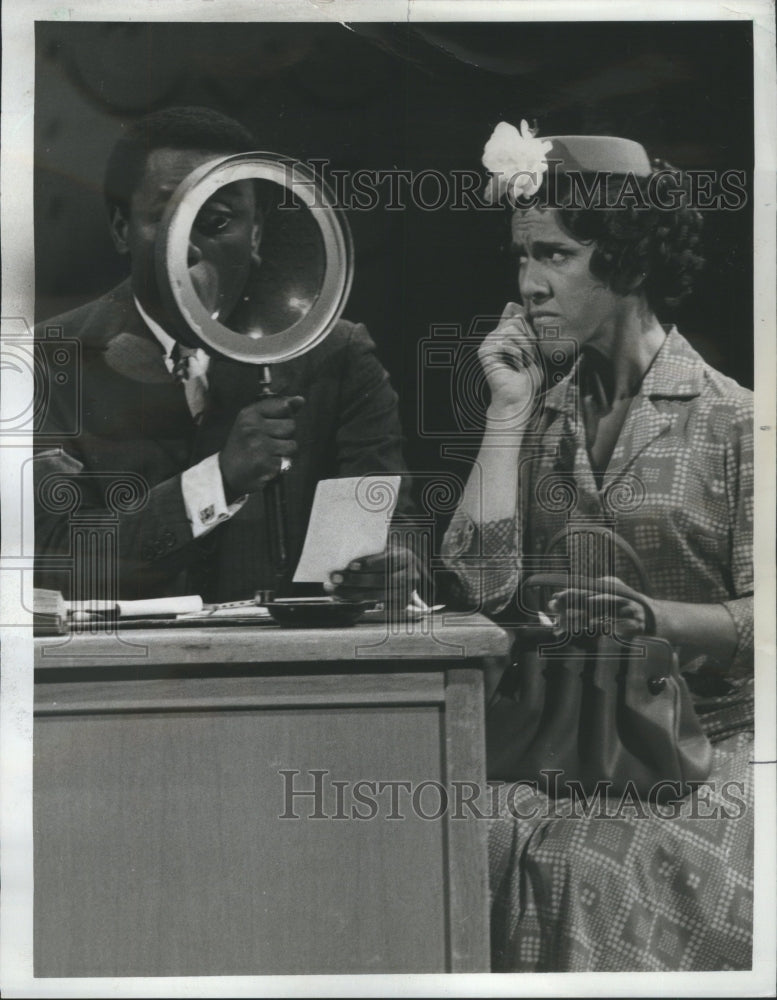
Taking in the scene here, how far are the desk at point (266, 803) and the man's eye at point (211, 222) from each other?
3.43 ft

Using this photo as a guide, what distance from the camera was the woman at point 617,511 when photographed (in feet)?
8.28

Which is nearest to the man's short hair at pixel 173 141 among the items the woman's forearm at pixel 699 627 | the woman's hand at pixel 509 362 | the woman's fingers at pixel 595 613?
the woman's hand at pixel 509 362

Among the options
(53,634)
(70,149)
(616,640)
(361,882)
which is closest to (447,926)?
(361,882)

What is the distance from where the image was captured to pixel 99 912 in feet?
8.25

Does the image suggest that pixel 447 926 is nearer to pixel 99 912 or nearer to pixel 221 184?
pixel 99 912

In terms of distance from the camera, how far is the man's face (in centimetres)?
253

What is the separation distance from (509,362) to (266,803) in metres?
1.32

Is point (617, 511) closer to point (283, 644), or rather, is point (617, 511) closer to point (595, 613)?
point (595, 613)

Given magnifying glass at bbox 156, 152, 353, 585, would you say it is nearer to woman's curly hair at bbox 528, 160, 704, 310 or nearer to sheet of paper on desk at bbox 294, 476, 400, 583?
sheet of paper on desk at bbox 294, 476, 400, 583

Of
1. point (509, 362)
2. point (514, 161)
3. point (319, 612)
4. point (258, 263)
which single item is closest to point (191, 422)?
point (258, 263)

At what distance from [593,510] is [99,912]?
1670mm

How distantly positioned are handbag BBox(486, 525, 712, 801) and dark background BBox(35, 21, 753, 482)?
23.2 inches

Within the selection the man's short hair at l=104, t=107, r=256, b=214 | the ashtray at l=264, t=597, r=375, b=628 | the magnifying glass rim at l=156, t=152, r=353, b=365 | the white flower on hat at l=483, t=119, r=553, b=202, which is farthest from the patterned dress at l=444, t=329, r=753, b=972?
the man's short hair at l=104, t=107, r=256, b=214

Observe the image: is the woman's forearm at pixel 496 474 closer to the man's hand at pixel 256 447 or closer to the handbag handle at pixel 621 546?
the handbag handle at pixel 621 546
